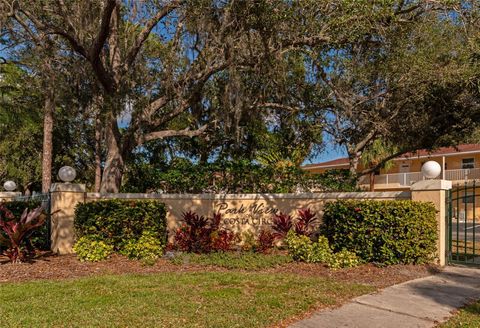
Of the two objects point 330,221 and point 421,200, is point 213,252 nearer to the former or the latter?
point 330,221

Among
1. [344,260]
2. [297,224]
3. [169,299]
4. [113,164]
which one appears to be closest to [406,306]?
[344,260]

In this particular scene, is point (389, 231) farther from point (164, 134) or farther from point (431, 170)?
point (164, 134)

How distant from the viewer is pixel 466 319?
5281 mm

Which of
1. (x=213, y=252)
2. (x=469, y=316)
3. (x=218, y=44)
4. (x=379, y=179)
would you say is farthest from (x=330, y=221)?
(x=379, y=179)

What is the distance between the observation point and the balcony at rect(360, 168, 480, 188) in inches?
1185

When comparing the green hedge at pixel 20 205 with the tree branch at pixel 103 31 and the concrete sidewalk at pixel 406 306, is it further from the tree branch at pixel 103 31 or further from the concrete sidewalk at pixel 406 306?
the concrete sidewalk at pixel 406 306

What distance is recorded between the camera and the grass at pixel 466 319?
5059mm

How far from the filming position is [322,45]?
32.1ft

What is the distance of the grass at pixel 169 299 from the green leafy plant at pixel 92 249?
6.06 feet

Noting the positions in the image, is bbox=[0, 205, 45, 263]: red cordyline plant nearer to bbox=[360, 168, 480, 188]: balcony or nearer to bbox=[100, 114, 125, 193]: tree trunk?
bbox=[100, 114, 125, 193]: tree trunk

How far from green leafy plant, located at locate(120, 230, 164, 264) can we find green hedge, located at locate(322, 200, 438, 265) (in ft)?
12.8

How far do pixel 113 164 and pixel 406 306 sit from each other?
27.4ft

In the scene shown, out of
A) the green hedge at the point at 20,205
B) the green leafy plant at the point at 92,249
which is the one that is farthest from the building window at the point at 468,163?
the green hedge at the point at 20,205

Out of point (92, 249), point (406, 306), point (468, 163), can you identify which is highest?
point (468, 163)
